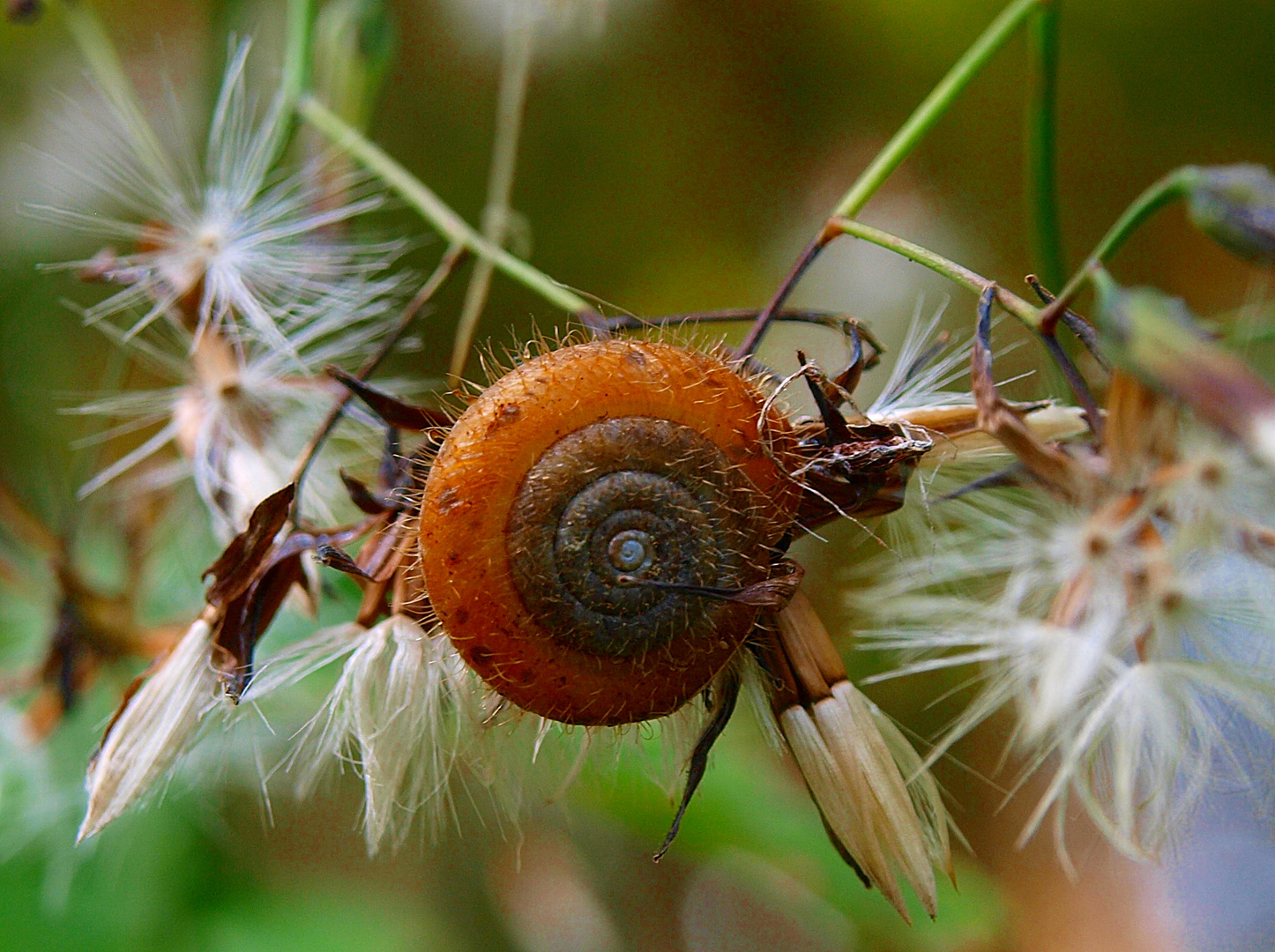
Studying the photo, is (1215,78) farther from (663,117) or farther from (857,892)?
(857,892)

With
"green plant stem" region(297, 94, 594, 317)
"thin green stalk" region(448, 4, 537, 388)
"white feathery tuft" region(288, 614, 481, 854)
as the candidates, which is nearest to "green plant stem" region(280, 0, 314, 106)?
"green plant stem" region(297, 94, 594, 317)

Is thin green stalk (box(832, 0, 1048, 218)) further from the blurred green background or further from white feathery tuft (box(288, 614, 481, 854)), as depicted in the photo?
the blurred green background

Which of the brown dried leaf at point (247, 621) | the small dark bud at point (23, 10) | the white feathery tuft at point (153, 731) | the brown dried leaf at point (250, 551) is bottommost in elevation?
the white feathery tuft at point (153, 731)

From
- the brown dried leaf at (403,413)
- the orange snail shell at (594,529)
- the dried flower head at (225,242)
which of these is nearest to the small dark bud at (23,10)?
the dried flower head at (225,242)

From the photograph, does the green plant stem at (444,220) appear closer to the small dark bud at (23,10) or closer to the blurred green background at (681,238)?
the small dark bud at (23,10)

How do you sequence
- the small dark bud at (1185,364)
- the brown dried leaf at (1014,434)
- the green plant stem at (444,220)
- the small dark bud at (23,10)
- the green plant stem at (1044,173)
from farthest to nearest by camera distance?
the small dark bud at (23,10) → the green plant stem at (1044,173) → the green plant stem at (444,220) → the brown dried leaf at (1014,434) → the small dark bud at (1185,364)
